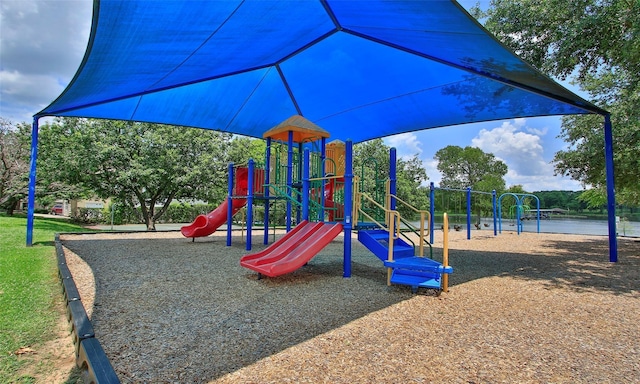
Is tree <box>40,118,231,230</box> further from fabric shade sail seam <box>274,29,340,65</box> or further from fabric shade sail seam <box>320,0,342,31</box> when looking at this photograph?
fabric shade sail seam <box>320,0,342,31</box>

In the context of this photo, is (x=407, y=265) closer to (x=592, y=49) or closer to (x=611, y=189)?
(x=611, y=189)

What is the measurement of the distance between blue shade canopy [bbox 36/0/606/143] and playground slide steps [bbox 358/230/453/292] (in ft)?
10.7

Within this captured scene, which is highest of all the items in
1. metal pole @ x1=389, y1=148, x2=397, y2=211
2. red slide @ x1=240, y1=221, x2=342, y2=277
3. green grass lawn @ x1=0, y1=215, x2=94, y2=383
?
metal pole @ x1=389, y1=148, x2=397, y2=211

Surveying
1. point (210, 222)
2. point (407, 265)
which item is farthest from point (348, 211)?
point (210, 222)

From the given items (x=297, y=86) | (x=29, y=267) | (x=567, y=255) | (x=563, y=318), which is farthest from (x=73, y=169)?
(x=567, y=255)

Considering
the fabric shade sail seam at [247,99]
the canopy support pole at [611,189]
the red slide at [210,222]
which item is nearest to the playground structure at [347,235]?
the fabric shade sail seam at [247,99]

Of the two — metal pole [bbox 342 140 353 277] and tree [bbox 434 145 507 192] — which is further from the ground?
tree [bbox 434 145 507 192]

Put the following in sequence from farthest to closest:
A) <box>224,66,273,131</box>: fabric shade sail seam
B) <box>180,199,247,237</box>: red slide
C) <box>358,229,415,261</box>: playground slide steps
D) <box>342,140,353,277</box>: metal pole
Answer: <box>180,199,247,237</box>: red slide < <box>224,66,273,131</box>: fabric shade sail seam < <box>342,140,353,277</box>: metal pole < <box>358,229,415,261</box>: playground slide steps

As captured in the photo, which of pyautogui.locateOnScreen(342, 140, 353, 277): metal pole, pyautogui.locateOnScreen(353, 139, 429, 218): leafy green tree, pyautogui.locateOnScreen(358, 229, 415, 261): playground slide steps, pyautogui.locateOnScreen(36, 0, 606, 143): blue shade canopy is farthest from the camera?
pyautogui.locateOnScreen(353, 139, 429, 218): leafy green tree

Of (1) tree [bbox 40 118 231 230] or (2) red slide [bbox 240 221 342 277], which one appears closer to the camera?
(2) red slide [bbox 240 221 342 277]

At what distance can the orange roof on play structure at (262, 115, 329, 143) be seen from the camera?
303 inches

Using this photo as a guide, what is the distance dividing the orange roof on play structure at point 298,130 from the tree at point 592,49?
541 cm

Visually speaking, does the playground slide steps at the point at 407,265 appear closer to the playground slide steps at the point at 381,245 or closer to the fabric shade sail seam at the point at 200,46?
the playground slide steps at the point at 381,245

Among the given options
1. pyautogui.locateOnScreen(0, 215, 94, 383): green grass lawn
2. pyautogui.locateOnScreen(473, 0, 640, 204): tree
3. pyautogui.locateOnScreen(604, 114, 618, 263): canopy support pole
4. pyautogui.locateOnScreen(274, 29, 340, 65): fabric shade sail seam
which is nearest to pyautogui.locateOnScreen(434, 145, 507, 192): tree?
pyautogui.locateOnScreen(473, 0, 640, 204): tree
